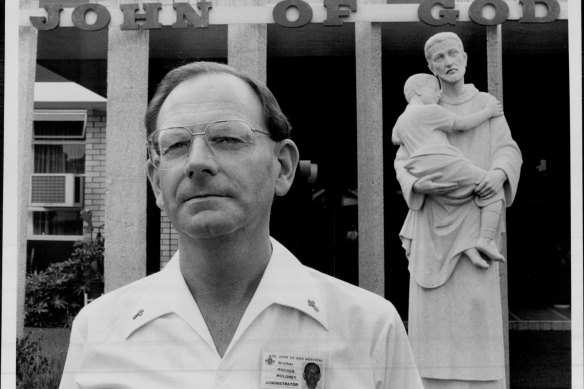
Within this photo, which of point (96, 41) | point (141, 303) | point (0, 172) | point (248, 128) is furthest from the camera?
point (96, 41)

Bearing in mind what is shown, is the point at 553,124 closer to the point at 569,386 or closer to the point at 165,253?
the point at 569,386

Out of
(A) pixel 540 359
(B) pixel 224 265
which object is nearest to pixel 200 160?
(B) pixel 224 265

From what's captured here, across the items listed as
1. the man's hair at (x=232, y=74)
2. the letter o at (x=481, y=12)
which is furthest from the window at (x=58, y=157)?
the letter o at (x=481, y=12)

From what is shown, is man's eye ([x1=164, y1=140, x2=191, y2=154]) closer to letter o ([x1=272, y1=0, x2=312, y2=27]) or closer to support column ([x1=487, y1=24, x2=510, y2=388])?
letter o ([x1=272, y1=0, x2=312, y2=27])

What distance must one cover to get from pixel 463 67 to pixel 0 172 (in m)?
1.66

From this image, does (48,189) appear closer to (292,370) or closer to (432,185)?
(292,370)

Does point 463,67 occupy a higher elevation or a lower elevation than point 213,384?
higher

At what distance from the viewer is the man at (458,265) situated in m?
2.54

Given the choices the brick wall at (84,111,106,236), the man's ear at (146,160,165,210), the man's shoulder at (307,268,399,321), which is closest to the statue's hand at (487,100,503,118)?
the man's shoulder at (307,268,399,321)

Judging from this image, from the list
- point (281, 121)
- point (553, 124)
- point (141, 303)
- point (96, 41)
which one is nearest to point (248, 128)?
point (281, 121)

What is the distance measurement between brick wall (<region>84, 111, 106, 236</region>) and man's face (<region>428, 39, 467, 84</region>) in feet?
3.95

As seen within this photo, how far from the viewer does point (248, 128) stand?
1.81m

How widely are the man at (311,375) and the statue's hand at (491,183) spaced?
1.02 metres

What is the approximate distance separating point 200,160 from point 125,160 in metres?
0.82
